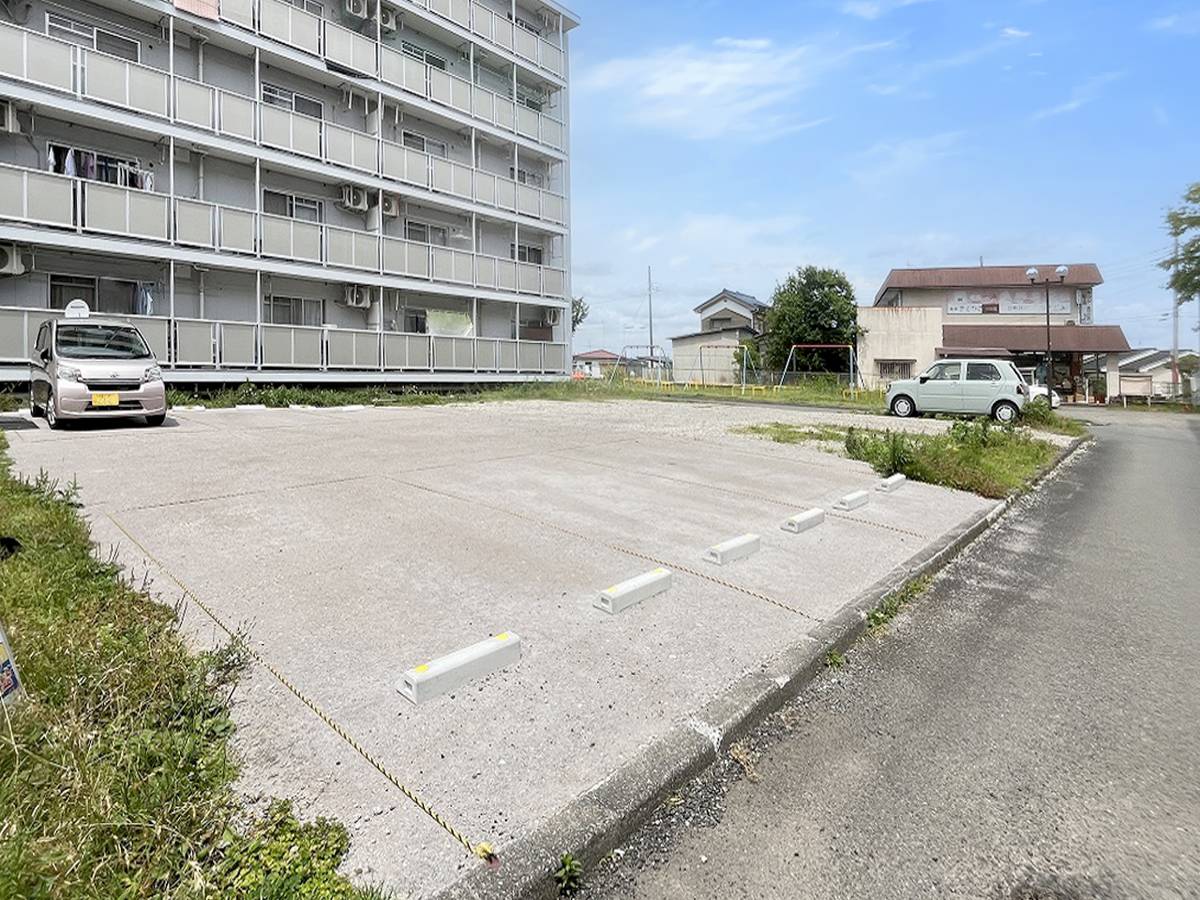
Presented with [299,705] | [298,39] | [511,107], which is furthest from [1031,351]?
[299,705]

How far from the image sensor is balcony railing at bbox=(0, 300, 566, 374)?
12211 millimetres

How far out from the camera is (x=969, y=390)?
57.4ft

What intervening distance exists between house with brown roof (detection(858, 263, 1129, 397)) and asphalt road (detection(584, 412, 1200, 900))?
111 ft

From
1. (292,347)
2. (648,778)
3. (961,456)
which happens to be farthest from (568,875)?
(292,347)

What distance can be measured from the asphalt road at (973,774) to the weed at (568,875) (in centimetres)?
5

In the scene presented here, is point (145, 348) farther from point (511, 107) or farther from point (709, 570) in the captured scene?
point (511, 107)

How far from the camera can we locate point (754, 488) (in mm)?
7191

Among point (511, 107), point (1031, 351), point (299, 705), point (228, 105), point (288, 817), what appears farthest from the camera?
point (1031, 351)

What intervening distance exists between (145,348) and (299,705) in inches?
421

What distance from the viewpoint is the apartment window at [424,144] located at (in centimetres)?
1967

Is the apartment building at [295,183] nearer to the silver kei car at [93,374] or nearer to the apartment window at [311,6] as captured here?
the apartment window at [311,6]

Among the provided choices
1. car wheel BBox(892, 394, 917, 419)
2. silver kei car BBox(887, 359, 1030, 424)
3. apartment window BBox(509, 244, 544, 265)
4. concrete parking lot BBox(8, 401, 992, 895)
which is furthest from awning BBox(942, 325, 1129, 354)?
concrete parking lot BBox(8, 401, 992, 895)

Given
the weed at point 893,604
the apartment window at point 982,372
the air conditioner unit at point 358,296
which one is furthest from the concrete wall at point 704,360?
the weed at point 893,604

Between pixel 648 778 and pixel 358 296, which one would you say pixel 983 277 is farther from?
pixel 648 778
